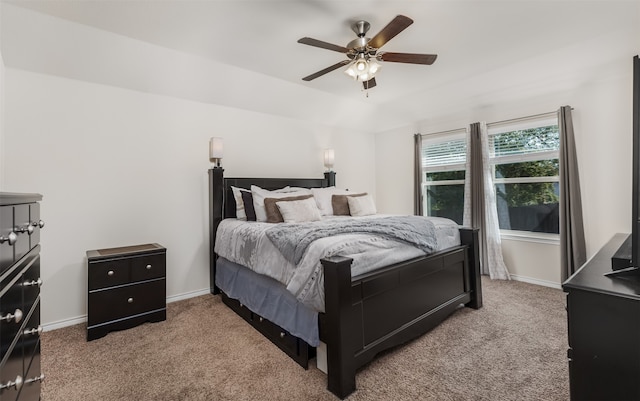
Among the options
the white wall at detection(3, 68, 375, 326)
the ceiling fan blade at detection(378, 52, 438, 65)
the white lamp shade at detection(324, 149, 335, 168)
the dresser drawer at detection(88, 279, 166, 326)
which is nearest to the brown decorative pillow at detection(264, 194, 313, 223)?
the white wall at detection(3, 68, 375, 326)

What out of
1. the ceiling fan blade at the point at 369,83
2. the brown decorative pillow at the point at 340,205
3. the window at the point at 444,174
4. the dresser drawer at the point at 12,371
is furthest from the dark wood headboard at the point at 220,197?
the window at the point at 444,174

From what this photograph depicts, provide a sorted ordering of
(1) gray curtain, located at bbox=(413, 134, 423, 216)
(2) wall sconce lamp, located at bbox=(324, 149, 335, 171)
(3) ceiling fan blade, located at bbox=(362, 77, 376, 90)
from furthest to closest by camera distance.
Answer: (1) gray curtain, located at bbox=(413, 134, 423, 216) → (2) wall sconce lamp, located at bbox=(324, 149, 335, 171) → (3) ceiling fan blade, located at bbox=(362, 77, 376, 90)

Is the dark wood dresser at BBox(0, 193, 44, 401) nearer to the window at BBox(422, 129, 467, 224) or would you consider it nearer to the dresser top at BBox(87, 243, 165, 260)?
the dresser top at BBox(87, 243, 165, 260)

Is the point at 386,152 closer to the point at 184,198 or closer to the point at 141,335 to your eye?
the point at 184,198

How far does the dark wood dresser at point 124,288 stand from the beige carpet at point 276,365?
108 millimetres

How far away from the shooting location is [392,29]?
6.41 feet

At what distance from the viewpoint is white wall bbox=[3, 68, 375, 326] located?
2.53 meters

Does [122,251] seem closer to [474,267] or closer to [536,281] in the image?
[474,267]

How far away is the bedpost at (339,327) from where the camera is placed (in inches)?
65.0

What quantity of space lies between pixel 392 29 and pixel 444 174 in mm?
3135

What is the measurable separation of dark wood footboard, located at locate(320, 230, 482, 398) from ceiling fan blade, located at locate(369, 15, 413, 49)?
1517mm

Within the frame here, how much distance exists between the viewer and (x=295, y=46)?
2.74 meters

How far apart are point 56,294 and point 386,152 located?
4.80 m

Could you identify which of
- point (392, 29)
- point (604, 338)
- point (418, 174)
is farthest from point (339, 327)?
point (418, 174)
